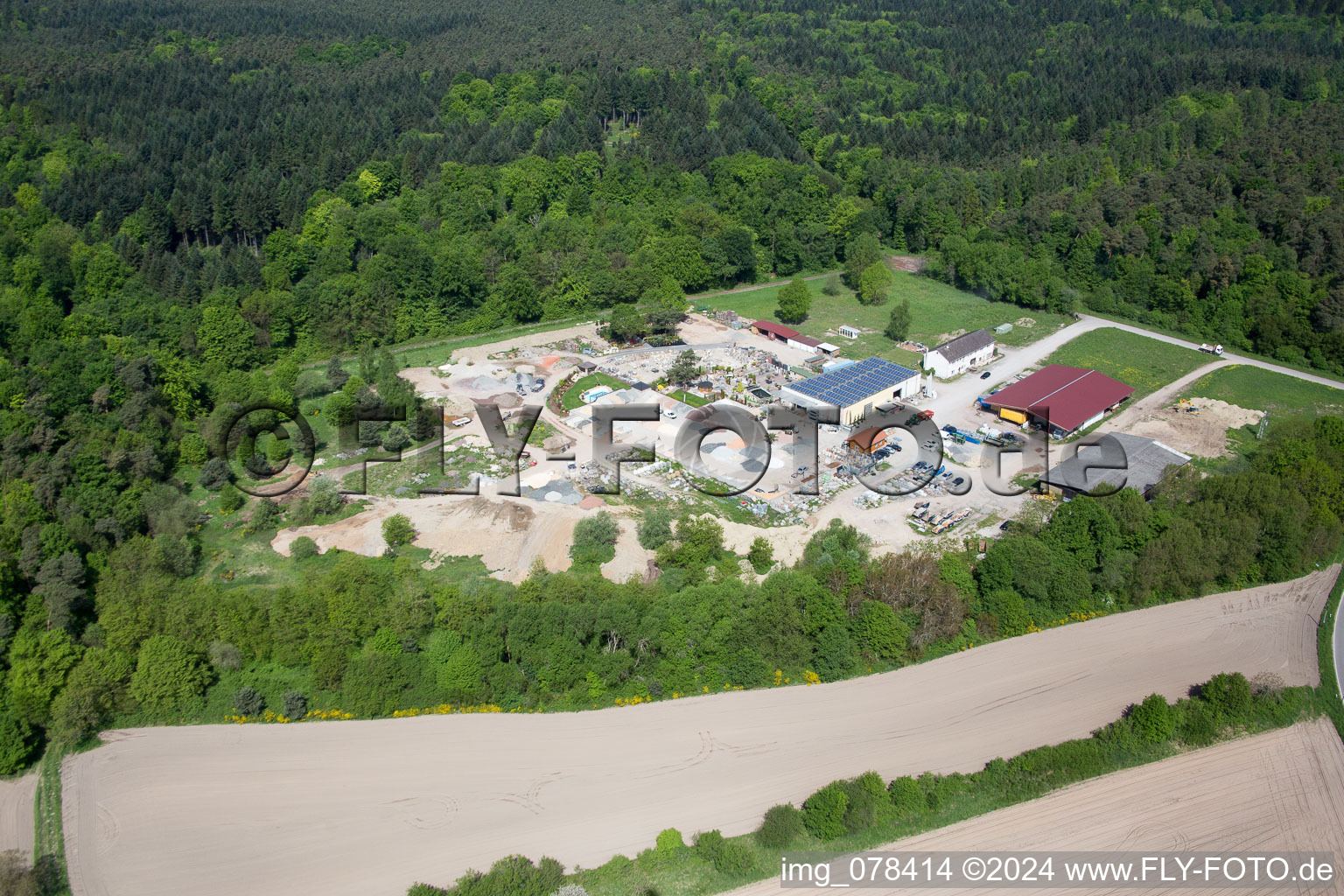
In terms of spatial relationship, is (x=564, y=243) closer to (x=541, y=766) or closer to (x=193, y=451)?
(x=193, y=451)

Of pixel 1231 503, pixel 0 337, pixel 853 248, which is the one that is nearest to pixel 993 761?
pixel 1231 503

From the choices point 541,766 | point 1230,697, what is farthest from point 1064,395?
point 541,766

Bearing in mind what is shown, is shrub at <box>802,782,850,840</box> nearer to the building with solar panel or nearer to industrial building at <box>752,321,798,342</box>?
the building with solar panel

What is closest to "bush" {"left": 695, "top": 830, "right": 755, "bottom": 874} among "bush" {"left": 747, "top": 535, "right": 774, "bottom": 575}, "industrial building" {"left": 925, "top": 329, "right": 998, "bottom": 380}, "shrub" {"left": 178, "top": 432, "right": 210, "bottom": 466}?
"bush" {"left": 747, "top": 535, "right": 774, "bottom": 575}

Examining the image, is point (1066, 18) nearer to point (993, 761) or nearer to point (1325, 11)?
point (1325, 11)

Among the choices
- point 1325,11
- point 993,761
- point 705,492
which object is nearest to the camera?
point 993,761

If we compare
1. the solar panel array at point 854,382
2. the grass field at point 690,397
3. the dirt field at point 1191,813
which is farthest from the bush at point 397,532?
the solar panel array at point 854,382
